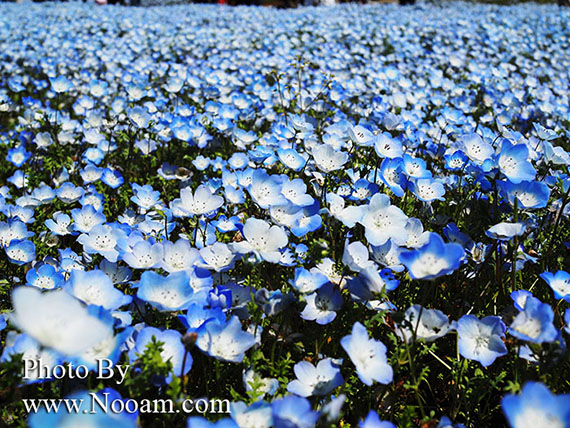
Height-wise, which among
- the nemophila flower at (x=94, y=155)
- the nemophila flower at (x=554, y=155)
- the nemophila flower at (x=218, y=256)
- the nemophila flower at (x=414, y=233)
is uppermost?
the nemophila flower at (x=554, y=155)

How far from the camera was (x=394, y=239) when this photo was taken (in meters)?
1.73

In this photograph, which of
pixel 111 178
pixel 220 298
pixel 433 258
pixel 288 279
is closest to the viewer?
pixel 433 258

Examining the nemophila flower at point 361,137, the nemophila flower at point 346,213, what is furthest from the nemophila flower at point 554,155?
the nemophila flower at point 346,213

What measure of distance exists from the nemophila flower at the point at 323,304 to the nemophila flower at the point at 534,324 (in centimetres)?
54

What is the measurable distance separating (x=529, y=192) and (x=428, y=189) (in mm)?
443

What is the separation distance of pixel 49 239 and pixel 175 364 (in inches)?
50.9

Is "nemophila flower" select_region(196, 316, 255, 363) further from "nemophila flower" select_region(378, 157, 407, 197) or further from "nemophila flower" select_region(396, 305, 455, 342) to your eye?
"nemophila flower" select_region(378, 157, 407, 197)

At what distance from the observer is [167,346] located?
4.57 ft

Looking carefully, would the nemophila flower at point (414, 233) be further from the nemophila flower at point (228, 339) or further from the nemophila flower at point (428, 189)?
the nemophila flower at point (228, 339)

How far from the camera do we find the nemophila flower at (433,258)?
132cm

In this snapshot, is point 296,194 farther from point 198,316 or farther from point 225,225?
point 198,316

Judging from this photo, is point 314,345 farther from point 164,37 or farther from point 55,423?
point 164,37

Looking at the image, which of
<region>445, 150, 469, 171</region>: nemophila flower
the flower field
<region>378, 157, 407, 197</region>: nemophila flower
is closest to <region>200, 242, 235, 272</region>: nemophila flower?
the flower field

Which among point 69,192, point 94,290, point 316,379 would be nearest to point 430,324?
point 316,379
